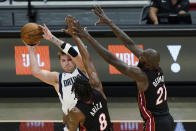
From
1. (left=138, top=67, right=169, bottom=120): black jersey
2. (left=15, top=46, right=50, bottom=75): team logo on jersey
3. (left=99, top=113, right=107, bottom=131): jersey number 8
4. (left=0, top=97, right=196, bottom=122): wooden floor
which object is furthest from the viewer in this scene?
(left=15, top=46, right=50, bottom=75): team logo on jersey

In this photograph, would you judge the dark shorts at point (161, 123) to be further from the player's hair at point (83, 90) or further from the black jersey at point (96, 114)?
the player's hair at point (83, 90)

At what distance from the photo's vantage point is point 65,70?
210 inches

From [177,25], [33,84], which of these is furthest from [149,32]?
[33,84]

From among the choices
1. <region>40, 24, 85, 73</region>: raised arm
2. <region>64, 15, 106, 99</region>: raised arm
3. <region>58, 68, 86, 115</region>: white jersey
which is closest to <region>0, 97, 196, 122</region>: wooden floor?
<region>58, 68, 86, 115</region>: white jersey

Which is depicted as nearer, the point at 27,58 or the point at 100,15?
the point at 100,15

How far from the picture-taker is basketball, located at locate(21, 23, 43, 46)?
213 inches

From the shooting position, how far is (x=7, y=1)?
1059cm

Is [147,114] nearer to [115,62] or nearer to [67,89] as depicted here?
[115,62]

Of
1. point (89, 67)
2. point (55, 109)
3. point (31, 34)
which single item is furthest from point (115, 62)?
point (55, 109)

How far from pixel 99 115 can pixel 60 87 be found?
42.4 inches

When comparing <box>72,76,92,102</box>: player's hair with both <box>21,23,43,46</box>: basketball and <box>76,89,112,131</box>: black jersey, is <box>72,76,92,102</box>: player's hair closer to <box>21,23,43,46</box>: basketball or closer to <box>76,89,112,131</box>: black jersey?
<box>76,89,112,131</box>: black jersey

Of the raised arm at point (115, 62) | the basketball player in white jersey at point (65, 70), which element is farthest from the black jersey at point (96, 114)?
the basketball player in white jersey at point (65, 70)

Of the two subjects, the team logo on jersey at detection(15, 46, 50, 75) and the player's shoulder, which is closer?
the player's shoulder

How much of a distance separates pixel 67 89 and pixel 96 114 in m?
1.01
